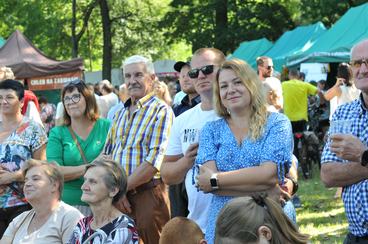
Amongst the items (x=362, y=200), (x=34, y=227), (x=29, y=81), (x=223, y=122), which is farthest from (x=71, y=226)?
(x=29, y=81)

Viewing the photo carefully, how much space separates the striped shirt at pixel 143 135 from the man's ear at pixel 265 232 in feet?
8.85

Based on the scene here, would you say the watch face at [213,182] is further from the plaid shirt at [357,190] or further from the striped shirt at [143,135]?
the striped shirt at [143,135]

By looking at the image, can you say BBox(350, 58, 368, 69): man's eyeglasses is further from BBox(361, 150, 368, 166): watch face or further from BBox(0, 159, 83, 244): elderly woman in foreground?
BBox(0, 159, 83, 244): elderly woman in foreground

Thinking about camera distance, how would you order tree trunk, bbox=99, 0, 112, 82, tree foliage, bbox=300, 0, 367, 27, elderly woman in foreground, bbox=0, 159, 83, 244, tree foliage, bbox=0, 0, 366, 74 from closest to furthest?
elderly woman in foreground, bbox=0, 159, 83, 244, tree trunk, bbox=99, 0, 112, 82, tree foliage, bbox=300, 0, 367, 27, tree foliage, bbox=0, 0, 366, 74

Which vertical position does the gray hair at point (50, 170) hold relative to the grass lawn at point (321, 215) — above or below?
above

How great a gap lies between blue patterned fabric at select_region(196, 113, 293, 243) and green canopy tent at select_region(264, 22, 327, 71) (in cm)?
1979

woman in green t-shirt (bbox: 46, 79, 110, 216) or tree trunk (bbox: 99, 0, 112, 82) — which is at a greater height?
tree trunk (bbox: 99, 0, 112, 82)

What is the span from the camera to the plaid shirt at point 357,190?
165 inches

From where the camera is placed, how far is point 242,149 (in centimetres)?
443

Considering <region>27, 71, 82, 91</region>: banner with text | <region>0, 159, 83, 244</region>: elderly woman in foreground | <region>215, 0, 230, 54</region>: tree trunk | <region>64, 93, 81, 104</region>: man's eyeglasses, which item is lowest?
<region>0, 159, 83, 244</region>: elderly woman in foreground

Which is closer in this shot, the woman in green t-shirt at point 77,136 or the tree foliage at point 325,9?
the woman in green t-shirt at point 77,136

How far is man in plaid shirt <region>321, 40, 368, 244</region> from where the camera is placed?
410cm

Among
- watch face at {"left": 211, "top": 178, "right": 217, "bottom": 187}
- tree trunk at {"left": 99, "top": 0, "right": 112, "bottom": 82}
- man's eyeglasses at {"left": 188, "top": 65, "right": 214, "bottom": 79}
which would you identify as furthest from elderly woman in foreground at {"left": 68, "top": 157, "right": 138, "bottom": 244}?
tree trunk at {"left": 99, "top": 0, "right": 112, "bottom": 82}

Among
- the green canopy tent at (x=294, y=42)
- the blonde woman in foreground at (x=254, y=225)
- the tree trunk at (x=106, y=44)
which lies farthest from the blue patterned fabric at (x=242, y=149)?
the tree trunk at (x=106, y=44)
